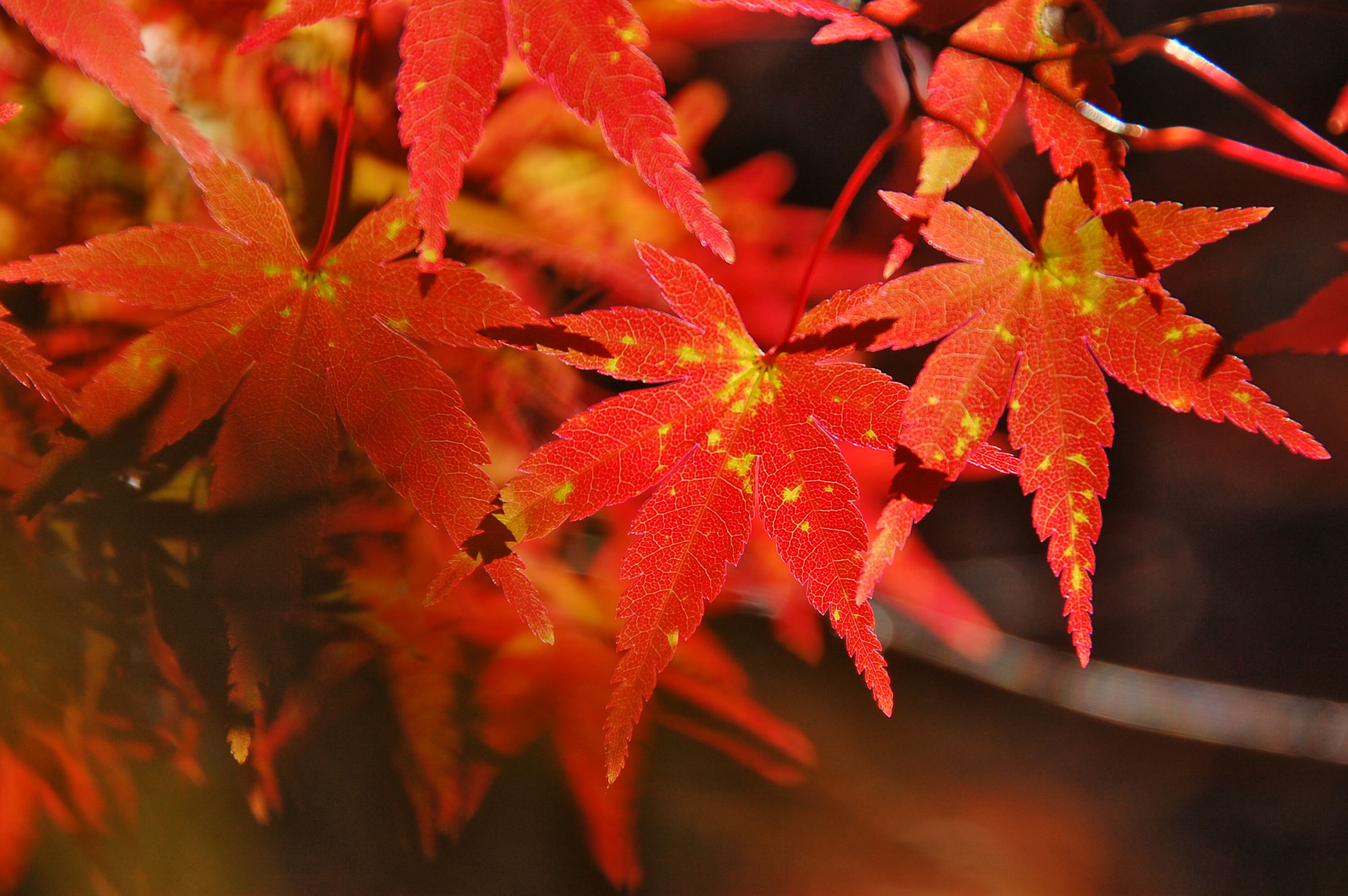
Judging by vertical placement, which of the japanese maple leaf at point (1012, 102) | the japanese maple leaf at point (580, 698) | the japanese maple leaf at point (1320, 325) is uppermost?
the japanese maple leaf at point (1012, 102)

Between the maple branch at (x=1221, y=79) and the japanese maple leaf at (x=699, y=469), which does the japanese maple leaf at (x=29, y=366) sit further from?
the maple branch at (x=1221, y=79)

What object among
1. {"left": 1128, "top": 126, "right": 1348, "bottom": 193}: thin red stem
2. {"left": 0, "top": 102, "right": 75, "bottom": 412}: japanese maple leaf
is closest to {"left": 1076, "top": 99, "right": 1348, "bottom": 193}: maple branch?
{"left": 1128, "top": 126, "right": 1348, "bottom": 193}: thin red stem

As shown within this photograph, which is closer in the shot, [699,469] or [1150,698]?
[699,469]

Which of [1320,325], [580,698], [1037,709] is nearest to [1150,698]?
[1037,709]

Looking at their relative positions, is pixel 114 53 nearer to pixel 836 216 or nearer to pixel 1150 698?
pixel 836 216

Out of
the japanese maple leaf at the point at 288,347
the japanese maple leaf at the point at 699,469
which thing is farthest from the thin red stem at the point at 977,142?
the japanese maple leaf at the point at 288,347

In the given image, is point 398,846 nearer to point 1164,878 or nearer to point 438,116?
point 438,116

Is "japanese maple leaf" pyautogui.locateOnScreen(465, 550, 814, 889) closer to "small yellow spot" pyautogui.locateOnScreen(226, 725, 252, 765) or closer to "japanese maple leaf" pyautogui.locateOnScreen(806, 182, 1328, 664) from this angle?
"small yellow spot" pyautogui.locateOnScreen(226, 725, 252, 765)
